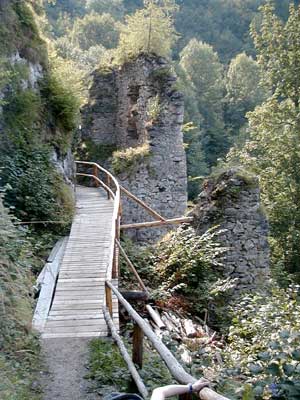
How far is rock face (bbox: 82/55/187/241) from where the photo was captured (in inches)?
568

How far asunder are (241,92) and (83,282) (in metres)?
38.2

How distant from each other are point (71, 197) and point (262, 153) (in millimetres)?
10718

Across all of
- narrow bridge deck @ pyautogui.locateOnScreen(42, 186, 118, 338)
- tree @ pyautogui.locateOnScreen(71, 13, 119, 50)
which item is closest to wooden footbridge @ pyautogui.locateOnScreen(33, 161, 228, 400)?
narrow bridge deck @ pyautogui.locateOnScreen(42, 186, 118, 338)

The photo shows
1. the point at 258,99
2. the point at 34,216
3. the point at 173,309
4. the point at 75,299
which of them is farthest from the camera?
the point at 258,99

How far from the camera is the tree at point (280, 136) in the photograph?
55.9ft

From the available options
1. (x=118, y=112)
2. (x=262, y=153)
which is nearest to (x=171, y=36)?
(x=118, y=112)

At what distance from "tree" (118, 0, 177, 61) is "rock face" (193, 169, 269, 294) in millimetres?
8220

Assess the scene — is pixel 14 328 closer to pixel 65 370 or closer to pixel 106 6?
pixel 65 370

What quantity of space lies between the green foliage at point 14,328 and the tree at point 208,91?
3314cm

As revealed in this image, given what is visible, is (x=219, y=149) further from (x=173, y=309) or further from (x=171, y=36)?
(x=173, y=309)

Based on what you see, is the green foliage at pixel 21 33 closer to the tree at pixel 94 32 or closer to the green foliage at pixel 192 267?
the green foliage at pixel 192 267

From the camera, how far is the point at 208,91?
44.0 metres

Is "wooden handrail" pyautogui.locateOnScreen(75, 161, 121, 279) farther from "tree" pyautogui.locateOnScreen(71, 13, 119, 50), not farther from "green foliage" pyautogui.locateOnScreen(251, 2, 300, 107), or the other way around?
"tree" pyautogui.locateOnScreen(71, 13, 119, 50)

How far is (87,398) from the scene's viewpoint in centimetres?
416
